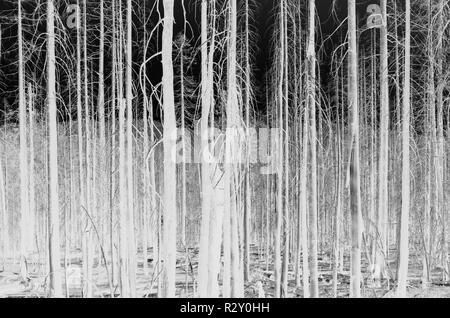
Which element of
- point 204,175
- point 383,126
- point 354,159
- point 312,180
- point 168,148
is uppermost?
point 383,126

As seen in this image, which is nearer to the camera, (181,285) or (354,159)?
(354,159)

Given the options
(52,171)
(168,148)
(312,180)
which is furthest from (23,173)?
(312,180)

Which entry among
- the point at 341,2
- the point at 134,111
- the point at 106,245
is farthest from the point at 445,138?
the point at 106,245

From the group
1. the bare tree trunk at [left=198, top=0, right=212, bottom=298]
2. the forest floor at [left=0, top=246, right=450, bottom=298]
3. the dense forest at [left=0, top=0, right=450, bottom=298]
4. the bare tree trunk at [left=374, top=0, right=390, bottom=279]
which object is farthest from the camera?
the forest floor at [left=0, top=246, right=450, bottom=298]

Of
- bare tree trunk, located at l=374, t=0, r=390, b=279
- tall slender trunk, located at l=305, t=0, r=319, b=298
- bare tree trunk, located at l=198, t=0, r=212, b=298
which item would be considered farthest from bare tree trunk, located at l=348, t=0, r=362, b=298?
bare tree trunk, located at l=198, t=0, r=212, b=298

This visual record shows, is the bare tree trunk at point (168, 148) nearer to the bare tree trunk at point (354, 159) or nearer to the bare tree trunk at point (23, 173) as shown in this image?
the bare tree trunk at point (354, 159)

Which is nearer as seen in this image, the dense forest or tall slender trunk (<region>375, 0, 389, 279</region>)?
the dense forest

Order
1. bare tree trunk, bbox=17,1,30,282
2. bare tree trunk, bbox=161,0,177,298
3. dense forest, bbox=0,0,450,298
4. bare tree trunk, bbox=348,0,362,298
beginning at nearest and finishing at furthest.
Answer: bare tree trunk, bbox=161,0,177,298 → bare tree trunk, bbox=348,0,362,298 → dense forest, bbox=0,0,450,298 → bare tree trunk, bbox=17,1,30,282

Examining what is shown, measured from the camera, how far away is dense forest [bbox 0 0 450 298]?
4.56 m

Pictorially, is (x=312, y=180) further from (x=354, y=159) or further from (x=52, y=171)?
(x=52, y=171)

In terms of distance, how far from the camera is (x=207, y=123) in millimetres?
4527

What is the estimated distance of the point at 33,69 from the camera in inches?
223

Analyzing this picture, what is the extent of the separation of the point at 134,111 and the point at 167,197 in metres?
3.28

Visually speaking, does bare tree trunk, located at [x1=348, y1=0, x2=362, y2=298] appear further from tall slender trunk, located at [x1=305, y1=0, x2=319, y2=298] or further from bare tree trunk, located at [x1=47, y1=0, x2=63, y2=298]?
bare tree trunk, located at [x1=47, y1=0, x2=63, y2=298]
